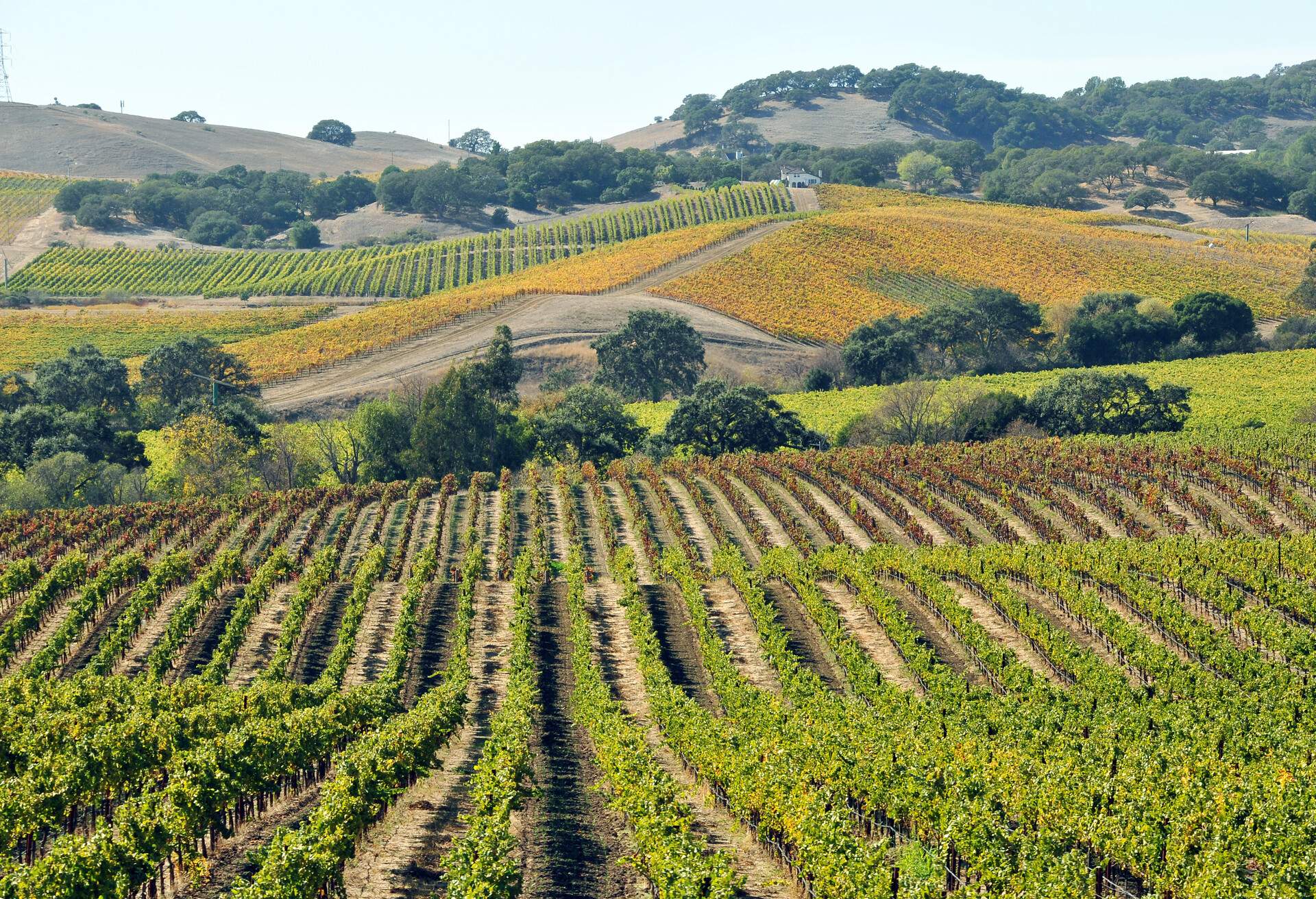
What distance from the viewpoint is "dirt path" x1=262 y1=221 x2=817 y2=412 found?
120 meters

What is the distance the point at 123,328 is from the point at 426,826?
129m

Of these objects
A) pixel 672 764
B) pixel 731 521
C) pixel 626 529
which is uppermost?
pixel 672 764

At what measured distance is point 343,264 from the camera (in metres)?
184

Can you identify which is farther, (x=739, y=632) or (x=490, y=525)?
(x=490, y=525)

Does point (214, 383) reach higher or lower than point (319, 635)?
higher

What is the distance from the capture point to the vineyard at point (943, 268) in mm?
143875

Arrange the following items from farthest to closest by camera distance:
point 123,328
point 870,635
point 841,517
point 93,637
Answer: point 123,328
point 841,517
point 93,637
point 870,635

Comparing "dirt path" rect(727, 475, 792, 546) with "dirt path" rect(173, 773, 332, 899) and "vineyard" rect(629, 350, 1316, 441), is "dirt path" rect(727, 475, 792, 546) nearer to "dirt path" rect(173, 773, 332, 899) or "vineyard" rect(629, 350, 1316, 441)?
"vineyard" rect(629, 350, 1316, 441)

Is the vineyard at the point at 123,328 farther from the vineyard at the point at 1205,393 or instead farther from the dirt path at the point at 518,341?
the vineyard at the point at 1205,393

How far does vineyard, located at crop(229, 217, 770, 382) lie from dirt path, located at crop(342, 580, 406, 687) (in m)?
71.3

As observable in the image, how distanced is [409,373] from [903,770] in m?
98.1

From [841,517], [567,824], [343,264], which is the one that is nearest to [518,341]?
[343,264]

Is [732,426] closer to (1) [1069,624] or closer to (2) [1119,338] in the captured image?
(1) [1069,624]

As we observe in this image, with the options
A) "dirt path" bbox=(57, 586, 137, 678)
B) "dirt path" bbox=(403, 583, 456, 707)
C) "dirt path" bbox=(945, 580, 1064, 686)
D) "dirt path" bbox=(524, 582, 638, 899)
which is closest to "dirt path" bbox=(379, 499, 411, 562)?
"dirt path" bbox=(403, 583, 456, 707)
